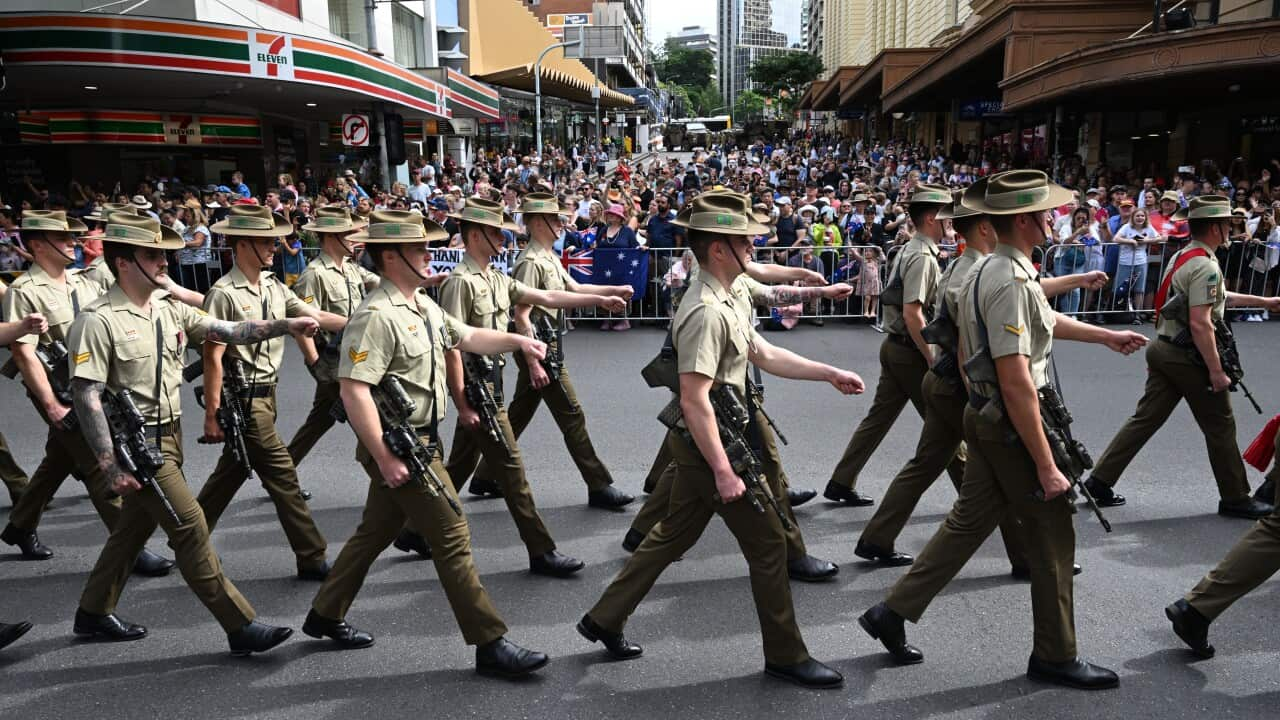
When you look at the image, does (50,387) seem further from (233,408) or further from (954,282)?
(954,282)

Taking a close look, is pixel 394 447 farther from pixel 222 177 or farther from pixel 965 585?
pixel 222 177

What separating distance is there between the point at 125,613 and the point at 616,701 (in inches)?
Result: 107

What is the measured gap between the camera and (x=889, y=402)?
20.3ft

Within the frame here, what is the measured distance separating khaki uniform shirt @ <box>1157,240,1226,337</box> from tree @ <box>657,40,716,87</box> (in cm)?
17507

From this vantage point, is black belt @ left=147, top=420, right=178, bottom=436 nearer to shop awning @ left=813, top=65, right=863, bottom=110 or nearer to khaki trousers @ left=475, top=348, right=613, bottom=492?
khaki trousers @ left=475, top=348, right=613, bottom=492

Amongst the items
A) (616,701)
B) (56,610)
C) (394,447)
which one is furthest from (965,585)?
(56,610)

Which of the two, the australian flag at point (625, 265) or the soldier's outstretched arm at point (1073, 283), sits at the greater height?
the soldier's outstretched arm at point (1073, 283)

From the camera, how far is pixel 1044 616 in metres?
4.16

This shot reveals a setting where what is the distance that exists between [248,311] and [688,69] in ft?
586

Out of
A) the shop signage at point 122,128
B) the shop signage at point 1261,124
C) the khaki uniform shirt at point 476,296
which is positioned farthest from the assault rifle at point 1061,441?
the shop signage at point 122,128

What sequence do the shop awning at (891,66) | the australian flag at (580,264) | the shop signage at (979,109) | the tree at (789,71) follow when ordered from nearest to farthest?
the australian flag at (580,264), the shop signage at (979,109), the shop awning at (891,66), the tree at (789,71)

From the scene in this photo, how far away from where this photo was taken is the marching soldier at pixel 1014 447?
3957 millimetres

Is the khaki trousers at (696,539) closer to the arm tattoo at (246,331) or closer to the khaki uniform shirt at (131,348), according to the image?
the arm tattoo at (246,331)

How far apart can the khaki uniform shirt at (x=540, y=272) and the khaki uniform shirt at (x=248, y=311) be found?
1.62 meters
